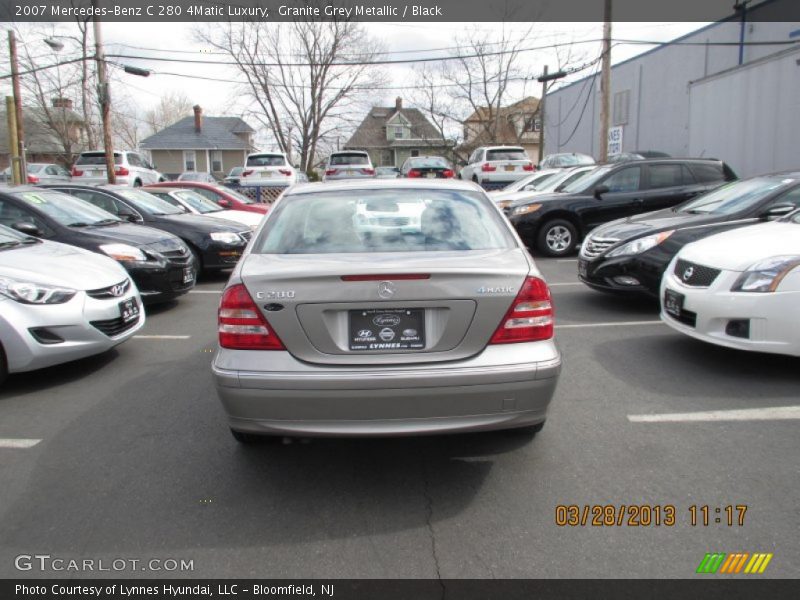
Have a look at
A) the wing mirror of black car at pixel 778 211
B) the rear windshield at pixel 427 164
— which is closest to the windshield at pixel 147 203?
the wing mirror of black car at pixel 778 211

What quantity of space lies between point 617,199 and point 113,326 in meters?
8.68

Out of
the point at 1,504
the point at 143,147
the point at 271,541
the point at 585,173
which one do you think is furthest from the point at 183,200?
the point at 143,147

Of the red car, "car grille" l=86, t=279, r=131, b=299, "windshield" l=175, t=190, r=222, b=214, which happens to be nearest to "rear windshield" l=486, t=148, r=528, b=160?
the red car

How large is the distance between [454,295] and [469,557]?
118cm

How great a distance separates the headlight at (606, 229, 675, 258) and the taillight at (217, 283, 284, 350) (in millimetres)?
5013

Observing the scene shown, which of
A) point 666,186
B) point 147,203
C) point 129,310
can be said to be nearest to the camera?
point 129,310

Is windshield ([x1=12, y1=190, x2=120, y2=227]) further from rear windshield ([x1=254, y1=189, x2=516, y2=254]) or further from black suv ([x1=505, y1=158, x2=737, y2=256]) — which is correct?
black suv ([x1=505, y1=158, x2=737, y2=256])

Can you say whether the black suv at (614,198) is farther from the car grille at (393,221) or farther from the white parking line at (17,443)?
the white parking line at (17,443)

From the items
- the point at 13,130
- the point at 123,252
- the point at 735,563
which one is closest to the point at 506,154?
the point at 13,130

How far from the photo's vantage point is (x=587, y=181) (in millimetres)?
11523

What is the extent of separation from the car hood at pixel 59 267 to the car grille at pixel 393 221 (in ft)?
9.42

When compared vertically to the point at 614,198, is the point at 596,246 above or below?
below

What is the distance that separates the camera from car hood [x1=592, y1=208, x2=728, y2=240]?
7098mm
